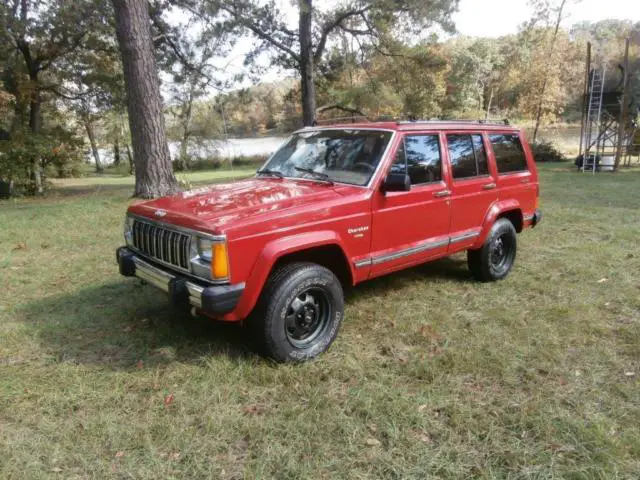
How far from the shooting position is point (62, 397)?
3072 mm

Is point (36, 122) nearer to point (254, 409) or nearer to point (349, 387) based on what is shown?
point (254, 409)

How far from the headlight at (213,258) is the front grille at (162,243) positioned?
0.13 metres

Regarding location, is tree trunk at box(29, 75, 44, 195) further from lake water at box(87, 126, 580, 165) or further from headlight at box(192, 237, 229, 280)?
lake water at box(87, 126, 580, 165)

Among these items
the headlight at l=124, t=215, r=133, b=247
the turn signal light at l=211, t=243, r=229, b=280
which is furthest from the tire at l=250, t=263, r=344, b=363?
the headlight at l=124, t=215, r=133, b=247

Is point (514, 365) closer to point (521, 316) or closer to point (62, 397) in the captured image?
point (521, 316)

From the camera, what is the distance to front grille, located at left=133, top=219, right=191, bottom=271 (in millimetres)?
3330

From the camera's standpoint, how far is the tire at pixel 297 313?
3.30 m

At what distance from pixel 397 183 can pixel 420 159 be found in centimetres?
75

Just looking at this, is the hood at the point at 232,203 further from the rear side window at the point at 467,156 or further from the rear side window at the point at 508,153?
the rear side window at the point at 508,153

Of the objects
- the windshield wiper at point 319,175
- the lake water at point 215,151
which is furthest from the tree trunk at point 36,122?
the lake water at point 215,151

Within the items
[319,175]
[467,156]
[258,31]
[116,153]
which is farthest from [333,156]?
[116,153]

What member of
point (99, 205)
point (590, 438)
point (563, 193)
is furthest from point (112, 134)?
point (590, 438)

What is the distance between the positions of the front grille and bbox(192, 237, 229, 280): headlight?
13 centimetres

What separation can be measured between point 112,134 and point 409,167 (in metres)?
38.1
